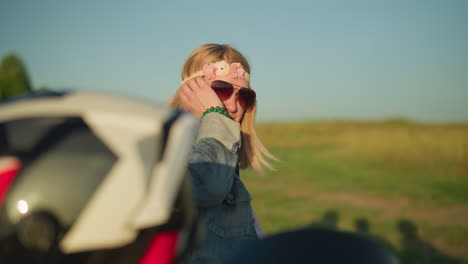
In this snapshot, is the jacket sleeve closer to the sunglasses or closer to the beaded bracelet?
the beaded bracelet

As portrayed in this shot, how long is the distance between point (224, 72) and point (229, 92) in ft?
0.41

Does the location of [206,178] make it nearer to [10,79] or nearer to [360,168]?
[10,79]

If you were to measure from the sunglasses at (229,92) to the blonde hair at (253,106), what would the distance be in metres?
0.19

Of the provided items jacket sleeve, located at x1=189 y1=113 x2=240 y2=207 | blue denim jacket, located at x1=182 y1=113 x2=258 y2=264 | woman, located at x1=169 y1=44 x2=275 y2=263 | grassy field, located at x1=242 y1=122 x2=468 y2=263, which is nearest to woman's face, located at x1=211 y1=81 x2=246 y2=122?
woman, located at x1=169 y1=44 x2=275 y2=263

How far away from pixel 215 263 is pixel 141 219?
102cm

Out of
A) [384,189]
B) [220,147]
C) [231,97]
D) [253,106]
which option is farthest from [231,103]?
[384,189]

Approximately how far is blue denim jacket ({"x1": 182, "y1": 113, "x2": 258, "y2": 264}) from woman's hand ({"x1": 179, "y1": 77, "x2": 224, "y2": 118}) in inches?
8.8

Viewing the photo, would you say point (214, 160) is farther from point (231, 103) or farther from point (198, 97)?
point (231, 103)

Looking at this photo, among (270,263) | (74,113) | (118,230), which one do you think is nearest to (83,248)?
(118,230)

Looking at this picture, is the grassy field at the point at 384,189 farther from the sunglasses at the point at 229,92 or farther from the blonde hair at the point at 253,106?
the sunglasses at the point at 229,92

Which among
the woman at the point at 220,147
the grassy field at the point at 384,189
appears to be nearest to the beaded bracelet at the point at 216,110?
the woman at the point at 220,147

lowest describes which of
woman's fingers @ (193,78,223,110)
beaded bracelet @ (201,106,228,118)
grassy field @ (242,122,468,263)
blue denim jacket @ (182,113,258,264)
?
grassy field @ (242,122,468,263)

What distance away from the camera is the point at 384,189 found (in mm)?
9773

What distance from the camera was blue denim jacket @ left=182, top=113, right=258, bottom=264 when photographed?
3.60 feet
